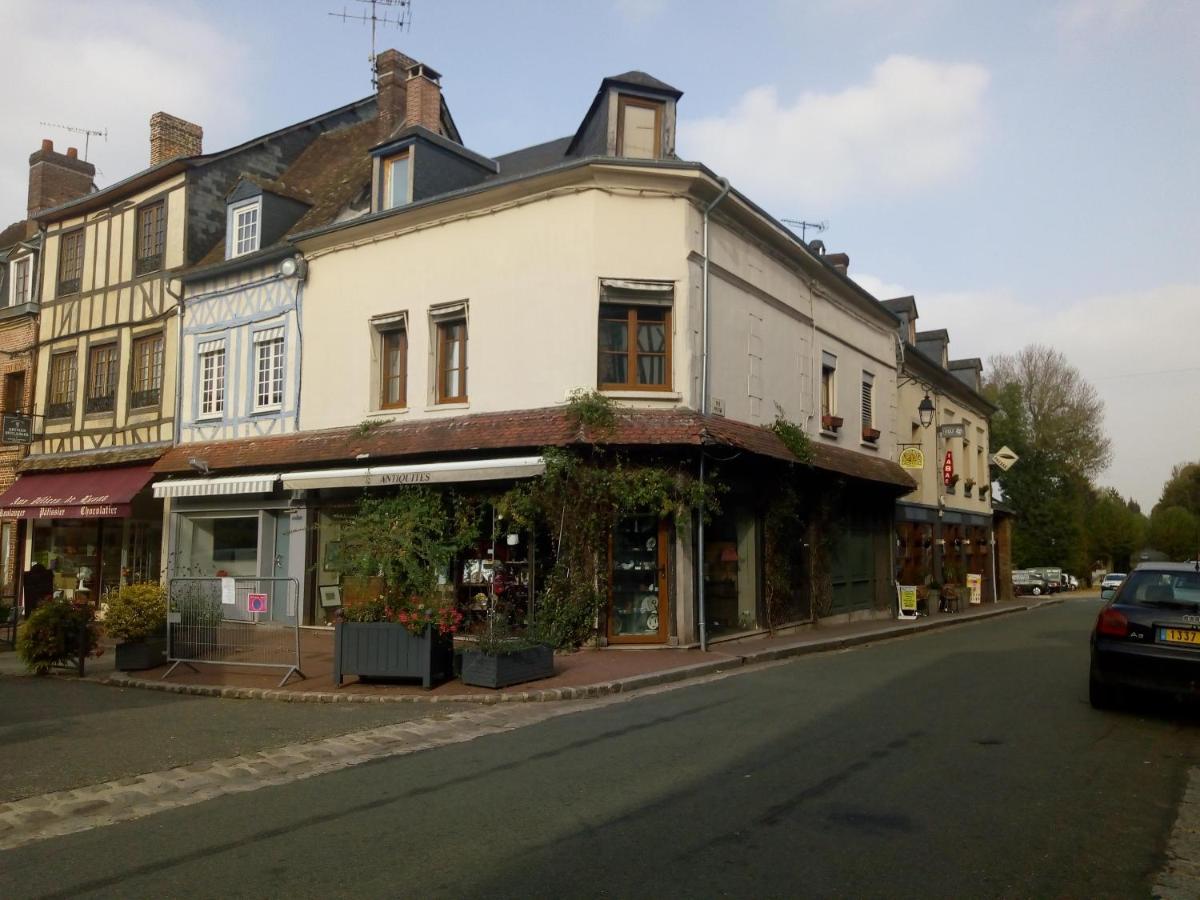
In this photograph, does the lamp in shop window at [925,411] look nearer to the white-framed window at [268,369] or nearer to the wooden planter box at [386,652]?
the white-framed window at [268,369]

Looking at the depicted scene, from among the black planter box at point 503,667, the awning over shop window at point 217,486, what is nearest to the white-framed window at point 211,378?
the awning over shop window at point 217,486

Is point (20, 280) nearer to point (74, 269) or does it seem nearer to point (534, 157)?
point (74, 269)

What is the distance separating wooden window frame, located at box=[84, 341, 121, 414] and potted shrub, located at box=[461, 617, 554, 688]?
45.2 feet

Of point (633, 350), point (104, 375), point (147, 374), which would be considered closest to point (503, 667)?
point (633, 350)

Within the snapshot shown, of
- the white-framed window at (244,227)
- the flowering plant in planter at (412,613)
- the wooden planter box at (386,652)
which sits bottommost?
the wooden planter box at (386,652)

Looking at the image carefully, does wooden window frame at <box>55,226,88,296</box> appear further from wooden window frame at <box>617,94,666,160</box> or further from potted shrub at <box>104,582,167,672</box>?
wooden window frame at <box>617,94,666,160</box>

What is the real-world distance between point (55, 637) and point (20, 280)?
14971 mm

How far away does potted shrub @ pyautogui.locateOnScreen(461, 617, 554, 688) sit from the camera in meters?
9.88

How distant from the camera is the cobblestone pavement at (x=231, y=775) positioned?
18.4 ft

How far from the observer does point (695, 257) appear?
1374cm

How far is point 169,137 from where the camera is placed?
21016mm

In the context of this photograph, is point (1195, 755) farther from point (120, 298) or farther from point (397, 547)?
point (120, 298)

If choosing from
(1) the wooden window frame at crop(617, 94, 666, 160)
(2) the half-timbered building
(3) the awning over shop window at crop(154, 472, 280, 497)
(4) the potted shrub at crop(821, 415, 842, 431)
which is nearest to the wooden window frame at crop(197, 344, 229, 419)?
(2) the half-timbered building

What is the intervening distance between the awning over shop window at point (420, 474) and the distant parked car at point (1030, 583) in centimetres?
3917
